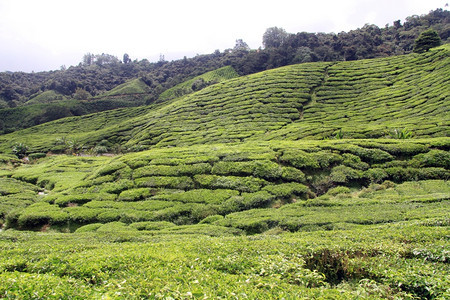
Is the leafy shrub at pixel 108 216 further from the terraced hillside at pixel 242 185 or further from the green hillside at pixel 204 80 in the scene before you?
the green hillside at pixel 204 80

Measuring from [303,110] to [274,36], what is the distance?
342 feet

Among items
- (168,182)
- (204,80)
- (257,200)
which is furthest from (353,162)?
(204,80)

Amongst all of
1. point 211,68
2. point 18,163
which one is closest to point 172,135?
point 18,163

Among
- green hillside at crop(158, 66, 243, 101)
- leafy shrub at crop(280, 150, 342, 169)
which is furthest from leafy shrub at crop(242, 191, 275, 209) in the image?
green hillside at crop(158, 66, 243, 101)

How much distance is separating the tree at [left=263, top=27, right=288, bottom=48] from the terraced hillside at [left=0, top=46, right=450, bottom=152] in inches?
2773

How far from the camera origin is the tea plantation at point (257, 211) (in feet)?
22.5

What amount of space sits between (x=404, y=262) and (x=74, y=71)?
213449mm

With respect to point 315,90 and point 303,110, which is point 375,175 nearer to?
point 303,110

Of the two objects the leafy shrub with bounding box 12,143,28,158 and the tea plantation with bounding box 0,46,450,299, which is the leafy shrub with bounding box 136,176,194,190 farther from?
the leafy shrub with bounding box 12,143,28,158

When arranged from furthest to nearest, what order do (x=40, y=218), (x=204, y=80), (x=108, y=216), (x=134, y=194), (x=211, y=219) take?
1. (x=204, y=80)
2. (x=134, y=194)
3. (x=40, y=218)
4. (x=108, y=216)
5. (x=211, y=219)

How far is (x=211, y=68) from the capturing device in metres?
137

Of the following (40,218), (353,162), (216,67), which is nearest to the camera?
(40,218)

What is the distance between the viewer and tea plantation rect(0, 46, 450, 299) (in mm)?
6844

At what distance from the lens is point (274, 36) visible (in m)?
146
